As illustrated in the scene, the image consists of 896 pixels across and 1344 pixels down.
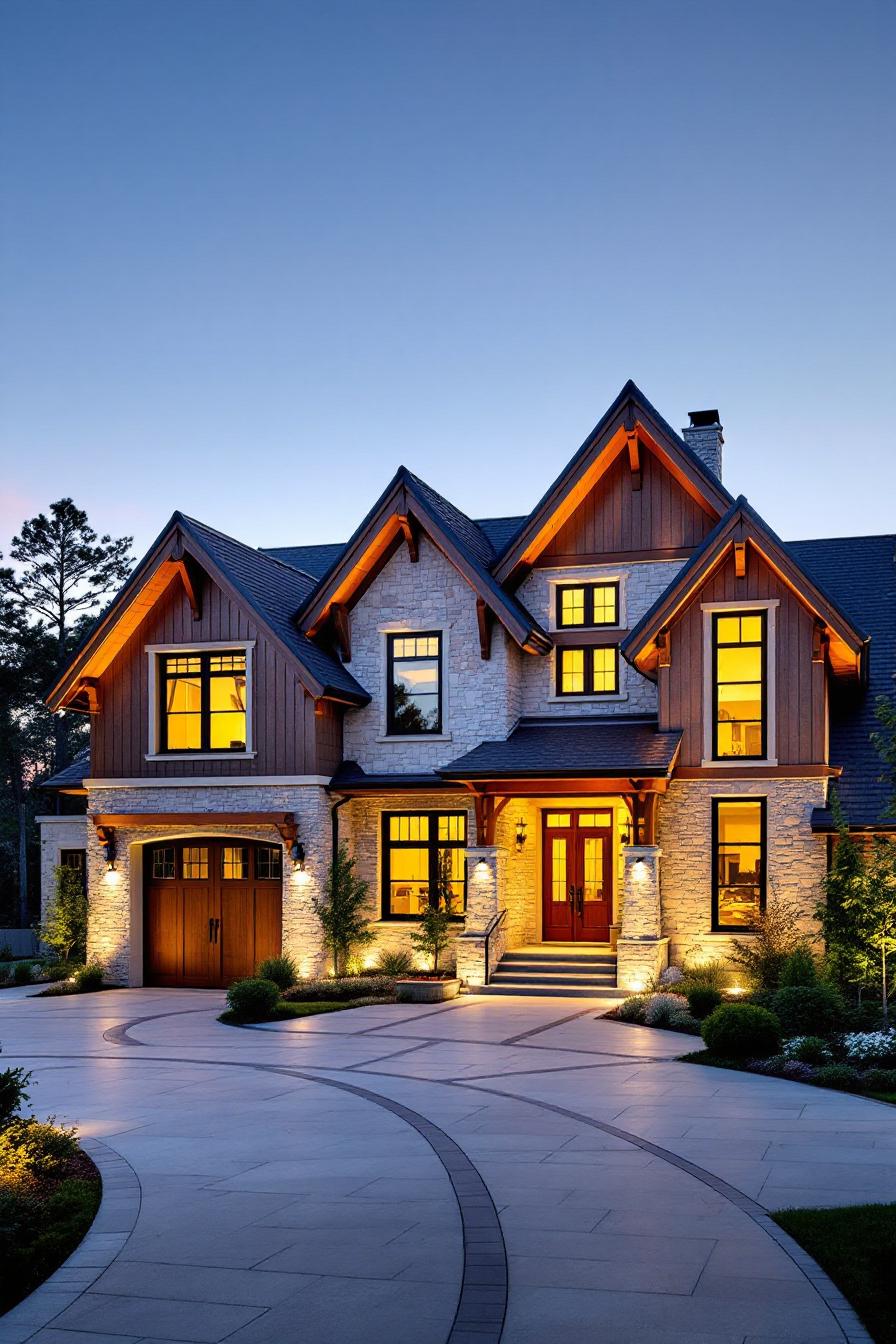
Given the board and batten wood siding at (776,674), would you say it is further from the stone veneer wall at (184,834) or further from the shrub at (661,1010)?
the stone veneer wall at (184,834)

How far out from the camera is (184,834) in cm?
2681

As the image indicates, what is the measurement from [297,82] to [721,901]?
51.1ft

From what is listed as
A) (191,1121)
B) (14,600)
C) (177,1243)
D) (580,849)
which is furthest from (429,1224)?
(14,600)

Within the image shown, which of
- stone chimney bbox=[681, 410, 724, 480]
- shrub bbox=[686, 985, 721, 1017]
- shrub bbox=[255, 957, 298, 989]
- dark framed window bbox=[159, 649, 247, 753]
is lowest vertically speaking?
shrub bbox=[255, 957, 298, 989]

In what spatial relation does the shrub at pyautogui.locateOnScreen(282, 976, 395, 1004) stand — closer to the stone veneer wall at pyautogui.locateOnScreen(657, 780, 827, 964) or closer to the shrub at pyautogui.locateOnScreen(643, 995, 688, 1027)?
the stone veneer wall at pyautogui.locateOnScreen(657, 780, 827, 964)

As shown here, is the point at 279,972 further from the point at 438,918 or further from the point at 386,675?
the point at 386,675

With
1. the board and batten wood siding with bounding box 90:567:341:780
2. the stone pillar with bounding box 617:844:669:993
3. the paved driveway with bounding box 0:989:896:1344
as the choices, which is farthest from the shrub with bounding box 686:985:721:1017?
the board and batten wood siding with bounding box 90:567:341:780

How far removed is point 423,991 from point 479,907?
7.06ft

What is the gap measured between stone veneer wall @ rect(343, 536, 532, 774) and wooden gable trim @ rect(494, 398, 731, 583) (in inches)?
50.1

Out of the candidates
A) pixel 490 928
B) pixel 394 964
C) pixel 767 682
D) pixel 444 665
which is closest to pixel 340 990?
pixel 394 964

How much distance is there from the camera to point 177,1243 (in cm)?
832

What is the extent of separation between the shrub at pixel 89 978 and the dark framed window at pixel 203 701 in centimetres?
472

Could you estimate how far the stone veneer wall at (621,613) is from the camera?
26.2 m

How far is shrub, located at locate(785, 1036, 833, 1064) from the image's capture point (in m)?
15.5
